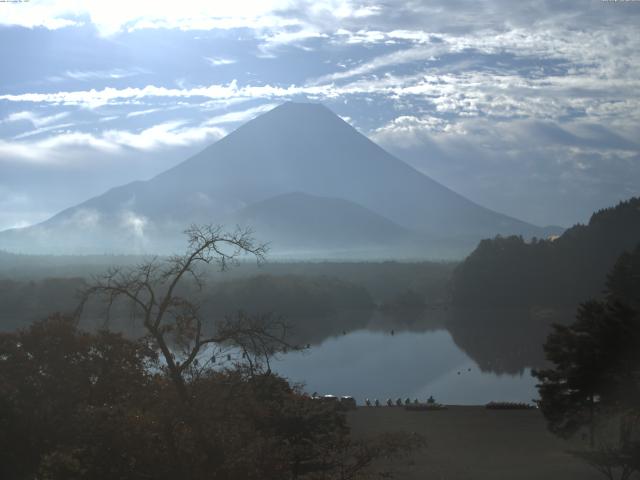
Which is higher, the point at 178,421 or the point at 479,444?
the point at 178,421

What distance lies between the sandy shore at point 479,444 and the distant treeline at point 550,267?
4163cm

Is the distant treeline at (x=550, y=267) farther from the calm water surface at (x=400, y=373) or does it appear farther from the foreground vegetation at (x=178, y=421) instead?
the foreground vegetation at (x=178, y=421)

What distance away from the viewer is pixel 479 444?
47.4 ft

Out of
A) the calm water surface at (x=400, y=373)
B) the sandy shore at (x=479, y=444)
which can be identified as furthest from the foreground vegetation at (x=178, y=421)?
the calm water surface at (x=400, y=373)

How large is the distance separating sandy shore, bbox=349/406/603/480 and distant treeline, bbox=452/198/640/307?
41630mm

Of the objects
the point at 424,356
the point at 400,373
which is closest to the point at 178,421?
the point at 400,373

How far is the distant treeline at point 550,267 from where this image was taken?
58.2 m

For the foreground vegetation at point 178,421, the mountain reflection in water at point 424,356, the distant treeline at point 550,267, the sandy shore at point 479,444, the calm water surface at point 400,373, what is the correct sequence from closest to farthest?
the foreground vegetation at point 178,421 < the sandy shore at point 479,444 < the calm water surface at point 400,373 < the mountain reflection in water at point 424,356 < the distant treeline at point 550,267

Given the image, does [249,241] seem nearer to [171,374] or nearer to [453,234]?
[171,374]

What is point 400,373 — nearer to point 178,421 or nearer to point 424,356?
point 424,356

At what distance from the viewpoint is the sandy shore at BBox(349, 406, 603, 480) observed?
11898mm

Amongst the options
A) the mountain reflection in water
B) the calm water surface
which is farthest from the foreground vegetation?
the calm water surface

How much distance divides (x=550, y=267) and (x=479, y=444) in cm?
4824

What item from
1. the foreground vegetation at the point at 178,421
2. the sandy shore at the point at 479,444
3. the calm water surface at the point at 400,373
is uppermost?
the foreground vegetation at the point at 178,421
